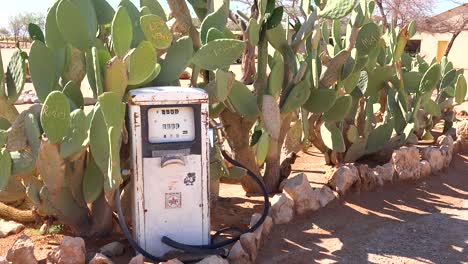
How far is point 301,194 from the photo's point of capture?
4.61 meters

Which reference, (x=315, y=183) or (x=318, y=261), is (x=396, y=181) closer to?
(x=315, y=183)

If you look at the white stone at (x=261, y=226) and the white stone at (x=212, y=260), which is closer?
the white stone at (x=212, y=260)

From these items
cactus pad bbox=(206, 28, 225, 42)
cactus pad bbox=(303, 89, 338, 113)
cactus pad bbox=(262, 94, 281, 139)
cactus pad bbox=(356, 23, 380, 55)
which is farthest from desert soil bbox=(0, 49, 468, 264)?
cactus pad bbox=(206, 28, 225, 42)

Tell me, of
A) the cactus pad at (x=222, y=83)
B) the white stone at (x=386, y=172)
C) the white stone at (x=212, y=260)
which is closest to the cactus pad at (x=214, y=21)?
the cactus pad at (x=222, y=83)

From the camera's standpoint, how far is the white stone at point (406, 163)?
5.67 metres

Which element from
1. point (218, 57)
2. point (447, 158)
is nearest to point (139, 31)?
point (218, 57)

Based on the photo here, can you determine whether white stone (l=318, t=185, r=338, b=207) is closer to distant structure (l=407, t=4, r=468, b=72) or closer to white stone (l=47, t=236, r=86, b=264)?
white stone (l=47, t=236, r=86, b=264)

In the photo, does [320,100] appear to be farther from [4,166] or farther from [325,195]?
[4,166]

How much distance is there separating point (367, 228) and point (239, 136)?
4.33 ft

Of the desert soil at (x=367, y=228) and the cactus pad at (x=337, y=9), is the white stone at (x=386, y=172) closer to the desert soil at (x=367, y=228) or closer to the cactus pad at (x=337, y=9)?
the desert soil at (x=367, y=228)

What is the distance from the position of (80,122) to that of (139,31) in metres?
0.92

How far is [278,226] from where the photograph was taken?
4.39m

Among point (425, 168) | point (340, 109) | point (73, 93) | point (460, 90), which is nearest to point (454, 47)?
point (460, 90)

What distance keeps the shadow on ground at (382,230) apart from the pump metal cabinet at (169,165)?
23.8 inches
